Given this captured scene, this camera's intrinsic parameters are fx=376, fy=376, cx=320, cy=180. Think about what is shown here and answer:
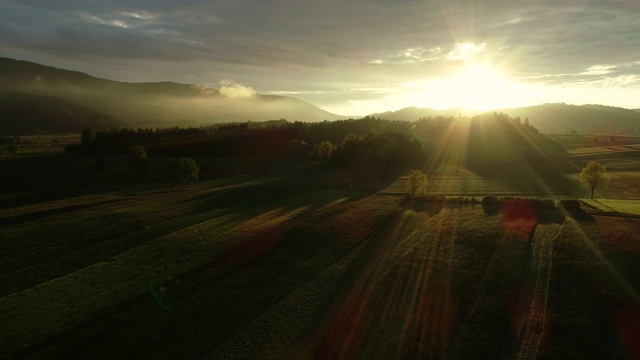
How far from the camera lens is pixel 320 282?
42406 mm

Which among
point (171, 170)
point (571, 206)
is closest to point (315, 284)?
point (571, 206)

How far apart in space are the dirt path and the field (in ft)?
0.54

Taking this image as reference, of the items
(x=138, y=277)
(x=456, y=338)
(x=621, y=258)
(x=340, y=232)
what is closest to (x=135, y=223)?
(x=138, y=277)

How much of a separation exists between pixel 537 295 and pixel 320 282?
2205 cm

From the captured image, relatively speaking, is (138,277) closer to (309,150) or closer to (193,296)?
(193,296)

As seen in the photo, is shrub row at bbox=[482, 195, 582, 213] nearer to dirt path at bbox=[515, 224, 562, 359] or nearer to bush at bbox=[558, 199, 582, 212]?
bush at bbox=[558, 199, 582, 212]

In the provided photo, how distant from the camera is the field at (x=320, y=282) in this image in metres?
31.2

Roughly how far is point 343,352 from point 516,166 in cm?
11727

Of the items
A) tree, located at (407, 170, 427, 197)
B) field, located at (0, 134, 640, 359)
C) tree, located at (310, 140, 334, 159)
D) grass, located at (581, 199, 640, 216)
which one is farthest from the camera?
tree, located at (310, 140, 334, 159)

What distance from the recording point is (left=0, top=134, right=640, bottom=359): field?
31.2 metres

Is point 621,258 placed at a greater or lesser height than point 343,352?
greater

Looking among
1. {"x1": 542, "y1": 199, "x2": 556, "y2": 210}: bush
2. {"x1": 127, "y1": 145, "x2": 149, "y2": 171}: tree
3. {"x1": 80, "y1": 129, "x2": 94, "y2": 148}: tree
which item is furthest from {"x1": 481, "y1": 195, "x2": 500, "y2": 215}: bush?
{"x1": 80, "y1": 129, "x2": 94, "y2": 148}: tree

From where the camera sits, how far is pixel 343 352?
99.1ft

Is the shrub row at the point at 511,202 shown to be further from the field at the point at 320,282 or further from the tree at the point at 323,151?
the tree at the point at 323,151
